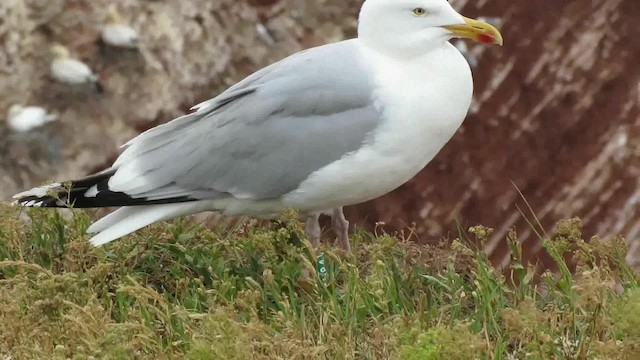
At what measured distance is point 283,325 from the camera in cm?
364

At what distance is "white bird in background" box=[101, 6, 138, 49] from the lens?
5.91 metres

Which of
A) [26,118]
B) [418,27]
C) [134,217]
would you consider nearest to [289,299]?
[134,217]

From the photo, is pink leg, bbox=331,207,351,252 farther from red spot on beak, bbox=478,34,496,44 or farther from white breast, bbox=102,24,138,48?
white breast, bbox=102,24,138,48

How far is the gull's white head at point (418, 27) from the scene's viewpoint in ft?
13.7

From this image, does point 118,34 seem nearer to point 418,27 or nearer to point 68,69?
point 68,69

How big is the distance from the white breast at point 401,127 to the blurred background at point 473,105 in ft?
4.12

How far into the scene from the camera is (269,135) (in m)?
4.25

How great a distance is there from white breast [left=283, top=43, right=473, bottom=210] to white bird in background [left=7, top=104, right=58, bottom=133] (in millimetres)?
1972

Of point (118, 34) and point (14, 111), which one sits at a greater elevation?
point (118, 34)

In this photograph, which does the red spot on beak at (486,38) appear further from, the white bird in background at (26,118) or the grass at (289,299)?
the white bird in background at (26,118)

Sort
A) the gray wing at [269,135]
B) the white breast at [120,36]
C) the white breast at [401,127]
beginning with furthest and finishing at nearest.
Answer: the white breast at [120,36] → the gray wing at [269,135] → the white breast at [401,127]

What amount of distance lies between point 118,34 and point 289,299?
237cm

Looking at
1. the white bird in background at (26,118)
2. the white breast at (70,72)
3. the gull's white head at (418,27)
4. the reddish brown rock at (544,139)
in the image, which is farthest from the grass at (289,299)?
the white breast at (70,72)

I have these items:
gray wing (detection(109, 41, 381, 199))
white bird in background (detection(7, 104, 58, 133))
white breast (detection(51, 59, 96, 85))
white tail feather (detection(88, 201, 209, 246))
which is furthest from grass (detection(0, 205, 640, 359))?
white breast (detection(51, 59, 96, 85))
